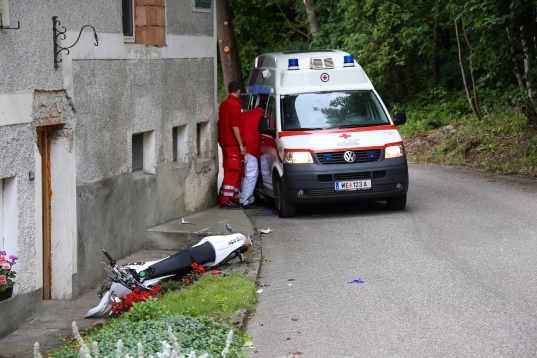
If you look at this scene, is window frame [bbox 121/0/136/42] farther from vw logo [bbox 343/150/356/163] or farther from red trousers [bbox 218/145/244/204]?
vw logo [bbox 343/150/356/163]

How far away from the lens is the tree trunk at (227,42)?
83.9ft

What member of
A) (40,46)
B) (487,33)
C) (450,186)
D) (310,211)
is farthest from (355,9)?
(40,46)

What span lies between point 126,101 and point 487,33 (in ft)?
34.0

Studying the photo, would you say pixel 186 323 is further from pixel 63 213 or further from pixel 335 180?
pixel 335 180

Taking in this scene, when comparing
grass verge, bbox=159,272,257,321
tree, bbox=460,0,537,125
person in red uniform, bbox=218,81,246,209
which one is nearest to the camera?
grass verge, bbox=159,272,257,321

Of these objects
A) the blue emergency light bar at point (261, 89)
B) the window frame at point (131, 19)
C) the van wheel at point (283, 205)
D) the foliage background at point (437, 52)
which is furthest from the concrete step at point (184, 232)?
the foliage background at point (437, 52)

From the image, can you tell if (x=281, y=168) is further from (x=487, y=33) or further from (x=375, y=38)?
(x=375, y=38)

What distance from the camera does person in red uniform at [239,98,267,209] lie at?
14883mm

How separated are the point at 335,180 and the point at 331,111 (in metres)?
1.37

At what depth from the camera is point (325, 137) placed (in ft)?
44.4

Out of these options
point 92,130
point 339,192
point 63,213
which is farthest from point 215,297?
point 339,192

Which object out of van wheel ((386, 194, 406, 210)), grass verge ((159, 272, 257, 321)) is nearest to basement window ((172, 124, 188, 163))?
van wheel ((386, 194, 406, 210))

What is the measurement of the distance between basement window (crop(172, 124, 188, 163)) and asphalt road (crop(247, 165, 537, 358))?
1521 mm

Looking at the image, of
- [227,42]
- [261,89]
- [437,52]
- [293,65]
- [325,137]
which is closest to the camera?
[325,137]
